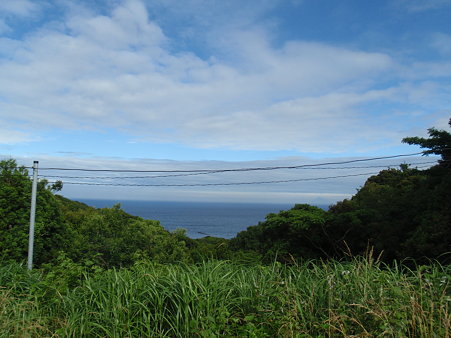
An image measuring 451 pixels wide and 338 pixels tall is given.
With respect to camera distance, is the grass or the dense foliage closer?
the grass

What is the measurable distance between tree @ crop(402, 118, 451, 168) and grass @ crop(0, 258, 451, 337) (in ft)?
29.0

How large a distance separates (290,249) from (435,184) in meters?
5.65

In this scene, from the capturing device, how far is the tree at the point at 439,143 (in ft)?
35.3

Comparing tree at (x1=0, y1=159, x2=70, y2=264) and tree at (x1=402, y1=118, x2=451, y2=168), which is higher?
tree at (x1=402, y1=118, x2=451, y2=168)

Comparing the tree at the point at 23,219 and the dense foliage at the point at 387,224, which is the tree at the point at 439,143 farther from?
the tree at the point at 23,219

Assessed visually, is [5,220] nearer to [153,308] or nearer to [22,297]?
[22,297]

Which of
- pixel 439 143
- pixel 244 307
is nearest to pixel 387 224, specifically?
pixel 439 143

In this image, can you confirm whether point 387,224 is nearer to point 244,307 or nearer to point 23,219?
point 244,307

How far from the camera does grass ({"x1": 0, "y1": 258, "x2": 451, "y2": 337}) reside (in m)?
2.78

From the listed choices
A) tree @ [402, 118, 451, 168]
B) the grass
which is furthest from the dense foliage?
the grass

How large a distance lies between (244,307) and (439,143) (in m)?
10.4

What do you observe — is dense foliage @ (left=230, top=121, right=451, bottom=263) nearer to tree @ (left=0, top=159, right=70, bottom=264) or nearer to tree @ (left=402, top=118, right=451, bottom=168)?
tree @ (left=402, top=118, right=451, bottom=168)

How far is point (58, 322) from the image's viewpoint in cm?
323

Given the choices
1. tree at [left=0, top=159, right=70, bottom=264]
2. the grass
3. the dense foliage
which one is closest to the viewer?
the grass
